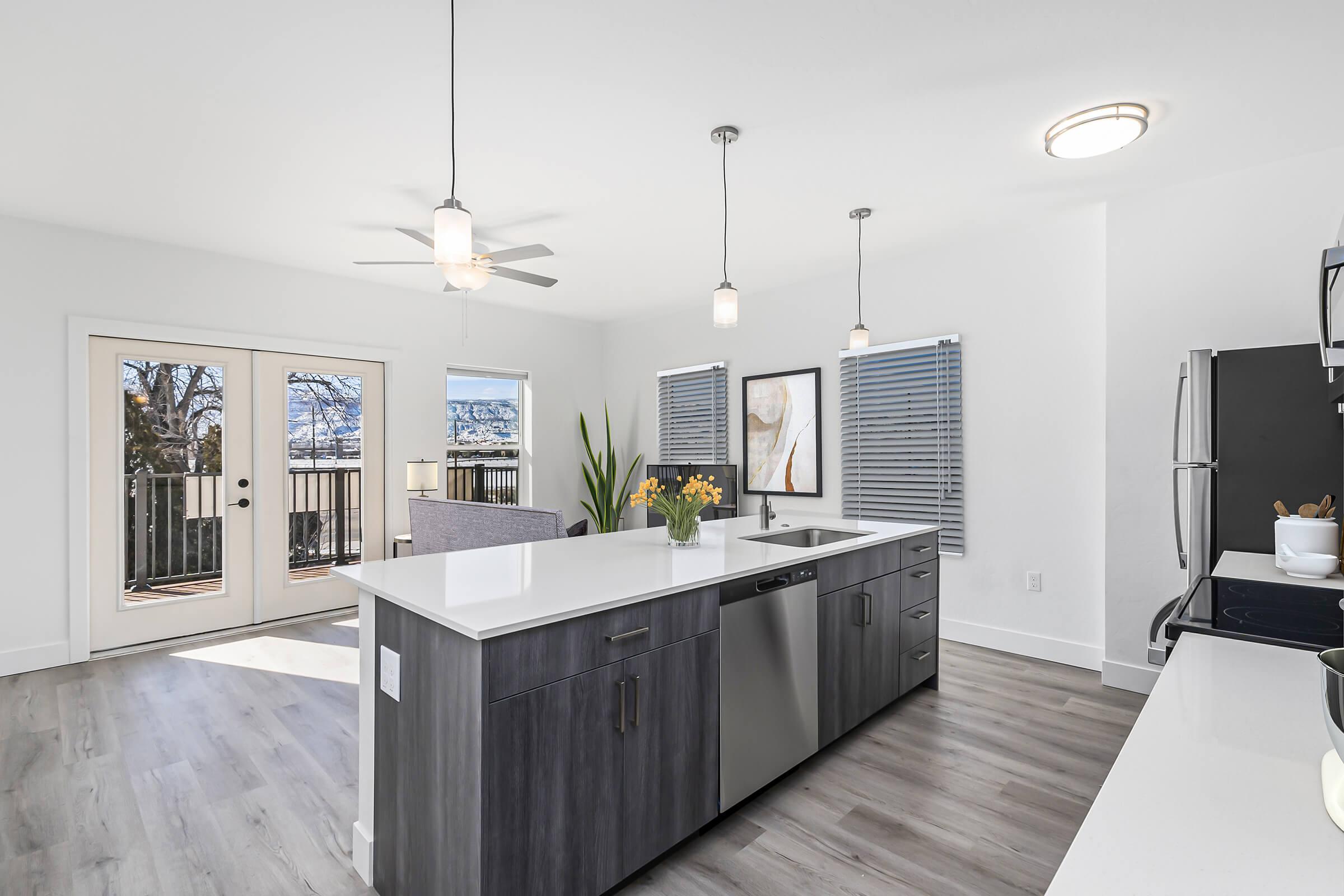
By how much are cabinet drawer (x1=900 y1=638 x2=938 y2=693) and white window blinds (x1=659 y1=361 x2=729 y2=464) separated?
2.57m

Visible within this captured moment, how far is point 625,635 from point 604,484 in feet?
14.5

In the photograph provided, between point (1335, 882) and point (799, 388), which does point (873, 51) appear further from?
point (799, 388)

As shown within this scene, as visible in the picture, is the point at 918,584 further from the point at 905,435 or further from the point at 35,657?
the point at 35,657

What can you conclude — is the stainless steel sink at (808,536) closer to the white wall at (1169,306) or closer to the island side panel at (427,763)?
the white wall at (1169,306)

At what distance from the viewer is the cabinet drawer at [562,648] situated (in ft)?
4.76

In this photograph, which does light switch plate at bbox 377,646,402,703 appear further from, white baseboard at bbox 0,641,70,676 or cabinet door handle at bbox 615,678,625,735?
white baseboard at bbox 0,641,70,676

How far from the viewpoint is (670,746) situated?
6.08ft

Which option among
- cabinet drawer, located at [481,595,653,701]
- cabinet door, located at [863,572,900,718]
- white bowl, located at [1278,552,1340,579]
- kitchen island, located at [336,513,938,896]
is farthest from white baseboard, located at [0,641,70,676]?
white bowl, located at [1278,552,1340,579]

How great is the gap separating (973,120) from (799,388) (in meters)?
2.52

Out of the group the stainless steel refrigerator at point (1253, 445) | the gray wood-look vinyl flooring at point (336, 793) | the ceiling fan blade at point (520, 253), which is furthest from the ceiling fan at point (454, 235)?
the stainless steel refrigerator at point (1253, 445)

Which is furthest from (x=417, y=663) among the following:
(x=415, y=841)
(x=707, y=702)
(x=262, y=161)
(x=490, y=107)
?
(x=262, y=161)

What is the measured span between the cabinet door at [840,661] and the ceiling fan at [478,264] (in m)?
1.76

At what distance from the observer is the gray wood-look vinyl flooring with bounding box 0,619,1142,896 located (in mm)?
1873

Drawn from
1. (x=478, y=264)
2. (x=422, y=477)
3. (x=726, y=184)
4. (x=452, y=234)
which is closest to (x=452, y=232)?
(x=452, y=234)
